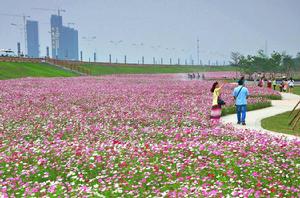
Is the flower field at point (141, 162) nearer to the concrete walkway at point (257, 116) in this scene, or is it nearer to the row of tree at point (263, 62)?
the concrete walkway at point (257, 116)

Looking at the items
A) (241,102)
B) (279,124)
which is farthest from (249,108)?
(241,102)

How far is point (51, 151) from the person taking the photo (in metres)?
11.7

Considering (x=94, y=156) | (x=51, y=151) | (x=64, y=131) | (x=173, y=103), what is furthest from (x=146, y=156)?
(x=173, y=103)

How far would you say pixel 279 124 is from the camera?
67.7 ft

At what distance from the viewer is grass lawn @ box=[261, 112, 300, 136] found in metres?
18.7

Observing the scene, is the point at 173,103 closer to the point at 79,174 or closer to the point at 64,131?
the point at 64,131

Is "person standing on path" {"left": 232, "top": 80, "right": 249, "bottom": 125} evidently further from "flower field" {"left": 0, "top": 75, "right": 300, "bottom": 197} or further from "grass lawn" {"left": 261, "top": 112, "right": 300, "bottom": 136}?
"flower field" {"left": 0, "top": 75, "right": 300, "bottom": 197}

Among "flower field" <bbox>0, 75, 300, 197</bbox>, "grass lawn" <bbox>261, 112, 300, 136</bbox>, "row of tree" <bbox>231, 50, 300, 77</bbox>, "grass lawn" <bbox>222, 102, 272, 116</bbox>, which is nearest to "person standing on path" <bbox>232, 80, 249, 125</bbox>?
"grass lawn" <bbox>261, 112, 300, 136</bbox>

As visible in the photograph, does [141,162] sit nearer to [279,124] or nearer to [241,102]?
[241,102]

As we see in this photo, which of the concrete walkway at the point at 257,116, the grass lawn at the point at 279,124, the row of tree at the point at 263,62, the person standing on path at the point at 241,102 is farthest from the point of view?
the row of tree at the point at 263,62

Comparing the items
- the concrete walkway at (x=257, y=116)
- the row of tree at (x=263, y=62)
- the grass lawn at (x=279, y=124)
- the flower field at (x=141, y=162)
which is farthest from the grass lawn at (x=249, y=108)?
the row of tree at (x=263, y=62)

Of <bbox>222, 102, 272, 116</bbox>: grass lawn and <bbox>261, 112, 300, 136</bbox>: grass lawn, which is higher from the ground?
<bbox>222, 102, 272, 116</bbox>: grass lawn

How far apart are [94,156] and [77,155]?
0.57m

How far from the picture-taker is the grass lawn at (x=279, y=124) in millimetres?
18658
